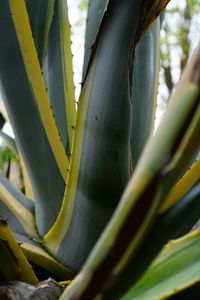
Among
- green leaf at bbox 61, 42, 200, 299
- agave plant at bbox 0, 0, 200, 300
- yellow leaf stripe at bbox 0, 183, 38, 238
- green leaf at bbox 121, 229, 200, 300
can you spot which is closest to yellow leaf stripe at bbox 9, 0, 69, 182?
agave plant at bbox 0, 0, 200, 300

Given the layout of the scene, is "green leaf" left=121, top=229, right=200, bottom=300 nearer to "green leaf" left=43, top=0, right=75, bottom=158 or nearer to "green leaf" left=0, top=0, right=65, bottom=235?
"green leaf" left=0, top=0, right=65, bottom=235

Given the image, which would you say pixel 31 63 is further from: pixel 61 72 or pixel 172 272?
pixel 172 272

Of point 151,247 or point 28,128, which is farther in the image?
point 28,128

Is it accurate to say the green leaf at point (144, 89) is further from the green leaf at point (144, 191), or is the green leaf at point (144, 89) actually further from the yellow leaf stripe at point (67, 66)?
the green leaf at point (144, 191)

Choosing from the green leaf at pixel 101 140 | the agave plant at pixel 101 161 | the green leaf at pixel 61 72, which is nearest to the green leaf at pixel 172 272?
the agave plant at pixel 101 161

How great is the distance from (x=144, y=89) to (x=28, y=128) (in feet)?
0.85

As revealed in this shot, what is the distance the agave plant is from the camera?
243 mm

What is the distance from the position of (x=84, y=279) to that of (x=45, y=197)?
452 millimetres

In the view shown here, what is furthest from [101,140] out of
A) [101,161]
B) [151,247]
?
[151,247]

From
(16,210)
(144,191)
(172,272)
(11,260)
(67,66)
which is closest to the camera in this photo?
(144,191)

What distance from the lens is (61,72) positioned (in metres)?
0.83

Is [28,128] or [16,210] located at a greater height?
[28,128]

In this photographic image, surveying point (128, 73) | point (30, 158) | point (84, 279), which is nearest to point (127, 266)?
point (84, 279)

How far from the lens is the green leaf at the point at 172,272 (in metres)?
0.39
